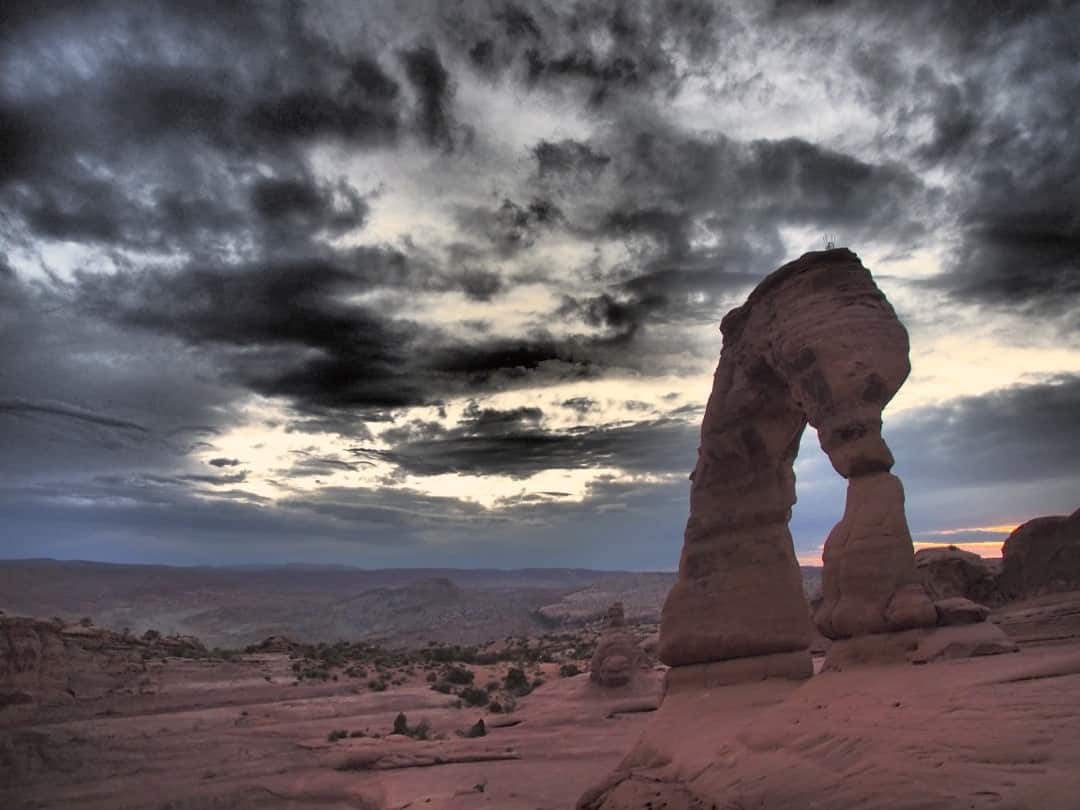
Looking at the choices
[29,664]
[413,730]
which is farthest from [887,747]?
[29,664]

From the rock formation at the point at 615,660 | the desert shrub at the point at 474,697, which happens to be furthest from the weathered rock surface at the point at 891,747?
the desert shrub at the point at 474,697

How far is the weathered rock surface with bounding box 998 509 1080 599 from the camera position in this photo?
21.4 meters

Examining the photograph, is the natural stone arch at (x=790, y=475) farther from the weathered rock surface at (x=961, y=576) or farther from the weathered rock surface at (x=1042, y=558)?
the weathered rock surface at (x=1042, y=558)

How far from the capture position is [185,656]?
27203 millimetres

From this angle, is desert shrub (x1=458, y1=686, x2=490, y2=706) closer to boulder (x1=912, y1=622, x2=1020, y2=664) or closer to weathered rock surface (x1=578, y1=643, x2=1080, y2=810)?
weathered rock surface (x1=578, y1=643, x2=1080, y2=810)

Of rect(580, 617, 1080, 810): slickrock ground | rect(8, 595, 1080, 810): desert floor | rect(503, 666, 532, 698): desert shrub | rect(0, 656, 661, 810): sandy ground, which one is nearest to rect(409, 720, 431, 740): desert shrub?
rect(0, 656, 661, 810): sandy ground

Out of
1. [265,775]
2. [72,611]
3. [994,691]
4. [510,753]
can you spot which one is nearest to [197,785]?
[265,775]

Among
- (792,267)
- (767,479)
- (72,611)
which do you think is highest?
(792,267)

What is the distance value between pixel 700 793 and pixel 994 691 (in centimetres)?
284

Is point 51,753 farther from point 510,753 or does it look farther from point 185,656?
point 185,656

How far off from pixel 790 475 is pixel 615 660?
43.8ft

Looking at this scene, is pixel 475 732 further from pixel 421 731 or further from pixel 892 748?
pixel 892 748

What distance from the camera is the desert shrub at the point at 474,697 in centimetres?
2456

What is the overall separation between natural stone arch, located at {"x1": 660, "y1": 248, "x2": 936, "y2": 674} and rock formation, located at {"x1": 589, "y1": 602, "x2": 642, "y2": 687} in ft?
A: 38.8
